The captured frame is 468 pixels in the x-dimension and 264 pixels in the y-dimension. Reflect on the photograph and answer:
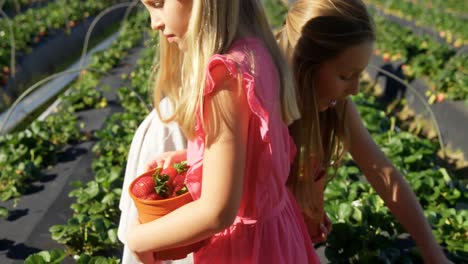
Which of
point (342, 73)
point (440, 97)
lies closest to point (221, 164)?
point (342, 73)

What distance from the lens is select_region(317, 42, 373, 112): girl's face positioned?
1.37 meters

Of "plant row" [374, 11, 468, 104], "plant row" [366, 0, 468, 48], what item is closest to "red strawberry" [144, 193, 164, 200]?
"plant row" [374, 11, 468, 104]

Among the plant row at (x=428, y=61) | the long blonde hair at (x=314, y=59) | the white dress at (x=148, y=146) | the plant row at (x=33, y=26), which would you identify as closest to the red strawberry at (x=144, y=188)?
the white dress at (x=148, y=146)

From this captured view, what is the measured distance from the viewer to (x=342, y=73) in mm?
1415

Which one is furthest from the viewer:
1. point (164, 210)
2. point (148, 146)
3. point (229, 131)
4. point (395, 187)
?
point (395, 187)

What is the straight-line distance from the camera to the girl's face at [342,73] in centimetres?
137

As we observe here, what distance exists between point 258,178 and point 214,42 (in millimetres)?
304

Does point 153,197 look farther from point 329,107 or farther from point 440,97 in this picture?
point 440,97

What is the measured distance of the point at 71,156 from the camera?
10.7 ft

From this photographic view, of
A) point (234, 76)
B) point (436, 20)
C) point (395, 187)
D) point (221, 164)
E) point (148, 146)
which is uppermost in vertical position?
point (234, 76)

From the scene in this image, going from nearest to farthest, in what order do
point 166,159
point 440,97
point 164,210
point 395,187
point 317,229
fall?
1. point 164,210
2. point 166,159
3. point 395,187
4. point 317,229
5. point 440,97

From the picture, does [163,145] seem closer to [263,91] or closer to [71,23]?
[263,91]

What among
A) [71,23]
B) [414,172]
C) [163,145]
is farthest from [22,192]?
[71,23]

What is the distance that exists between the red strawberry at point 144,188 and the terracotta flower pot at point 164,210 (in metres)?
0.02
